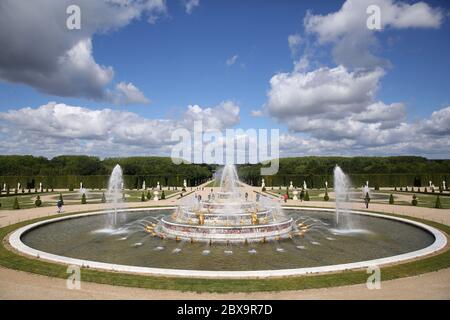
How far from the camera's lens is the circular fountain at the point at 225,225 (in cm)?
2017

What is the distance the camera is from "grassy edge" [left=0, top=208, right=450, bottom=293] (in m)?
11.0

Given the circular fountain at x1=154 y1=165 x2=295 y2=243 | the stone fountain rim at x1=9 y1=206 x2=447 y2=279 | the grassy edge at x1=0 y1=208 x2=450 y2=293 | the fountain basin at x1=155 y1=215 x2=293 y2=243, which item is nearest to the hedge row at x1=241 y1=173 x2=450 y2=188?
the circular fountain at x1=154 y1=165 x2=295 y2=243

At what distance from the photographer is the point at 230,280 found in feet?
38.9

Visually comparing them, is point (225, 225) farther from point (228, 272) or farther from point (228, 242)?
point (228, 272)

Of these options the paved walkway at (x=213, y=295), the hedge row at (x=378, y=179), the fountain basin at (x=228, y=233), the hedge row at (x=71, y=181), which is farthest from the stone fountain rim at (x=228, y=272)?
the hedge row at (x=71, y=181)

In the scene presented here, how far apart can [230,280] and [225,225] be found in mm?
9190

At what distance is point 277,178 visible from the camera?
2970 inches

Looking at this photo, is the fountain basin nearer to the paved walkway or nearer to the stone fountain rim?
the stone fountain rim

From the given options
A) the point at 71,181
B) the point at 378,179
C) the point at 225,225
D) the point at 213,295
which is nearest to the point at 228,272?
the point at 213,295

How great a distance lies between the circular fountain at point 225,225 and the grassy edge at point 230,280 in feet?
26.1
